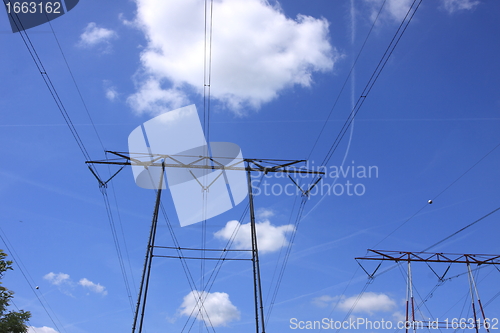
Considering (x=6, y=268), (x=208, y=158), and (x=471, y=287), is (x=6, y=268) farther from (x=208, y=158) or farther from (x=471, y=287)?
(x=471, y=287)

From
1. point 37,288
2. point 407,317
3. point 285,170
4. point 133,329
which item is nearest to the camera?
point 133,329

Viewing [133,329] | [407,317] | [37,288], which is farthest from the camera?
[407,317]

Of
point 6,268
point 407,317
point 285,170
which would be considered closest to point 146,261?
point 285,170

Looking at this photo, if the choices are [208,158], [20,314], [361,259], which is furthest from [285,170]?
[20,314]

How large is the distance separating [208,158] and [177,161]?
175 centimetres

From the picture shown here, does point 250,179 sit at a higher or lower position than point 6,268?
higher

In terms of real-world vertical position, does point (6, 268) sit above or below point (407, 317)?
below

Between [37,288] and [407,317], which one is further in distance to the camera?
[407,317]

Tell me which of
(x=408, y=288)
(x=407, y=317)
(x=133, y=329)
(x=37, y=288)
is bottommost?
(x=133, y=329)

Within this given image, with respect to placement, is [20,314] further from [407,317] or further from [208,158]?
[407,317]

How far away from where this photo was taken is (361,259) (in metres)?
33.1

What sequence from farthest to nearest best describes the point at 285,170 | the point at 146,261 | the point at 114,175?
the point at 285,170 → the point at 114,175 → the point at 146,261

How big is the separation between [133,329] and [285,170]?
11.3m

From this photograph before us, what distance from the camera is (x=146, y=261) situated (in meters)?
18.6
